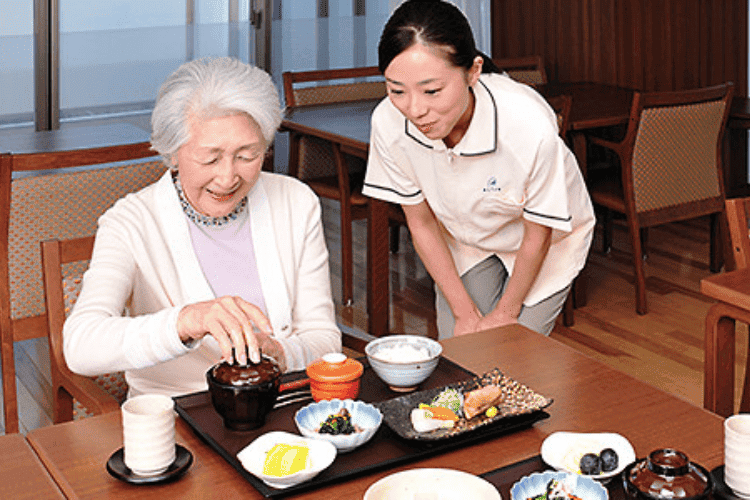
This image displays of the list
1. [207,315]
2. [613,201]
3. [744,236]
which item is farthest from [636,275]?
[207,315]

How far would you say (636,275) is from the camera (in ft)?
13.1

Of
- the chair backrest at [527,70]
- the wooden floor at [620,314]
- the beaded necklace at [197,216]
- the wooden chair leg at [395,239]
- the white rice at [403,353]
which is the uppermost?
the chair backrest at [527,70]

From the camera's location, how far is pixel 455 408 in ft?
5.23

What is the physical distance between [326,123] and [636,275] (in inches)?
50.1

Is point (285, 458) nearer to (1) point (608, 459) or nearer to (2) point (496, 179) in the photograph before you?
(1) point (608, 459)

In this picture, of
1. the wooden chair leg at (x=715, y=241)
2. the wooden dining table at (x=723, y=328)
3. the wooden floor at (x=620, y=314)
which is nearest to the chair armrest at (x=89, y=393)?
the wooden dining table at (x=723, y=328)

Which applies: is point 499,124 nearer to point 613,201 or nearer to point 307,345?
point 307,345

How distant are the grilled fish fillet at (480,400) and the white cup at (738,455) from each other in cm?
36

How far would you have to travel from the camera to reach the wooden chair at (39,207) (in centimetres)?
264

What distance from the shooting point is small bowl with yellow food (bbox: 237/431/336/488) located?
138cm

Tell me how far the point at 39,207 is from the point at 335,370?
1355 millimetres

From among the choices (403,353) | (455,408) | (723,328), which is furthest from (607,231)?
(455,408)

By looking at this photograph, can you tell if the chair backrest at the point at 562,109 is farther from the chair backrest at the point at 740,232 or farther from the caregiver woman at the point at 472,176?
the chair backrest at the point at 740,232

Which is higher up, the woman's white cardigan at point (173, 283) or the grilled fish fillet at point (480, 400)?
the woman's white cardigan at point (173, 283)
